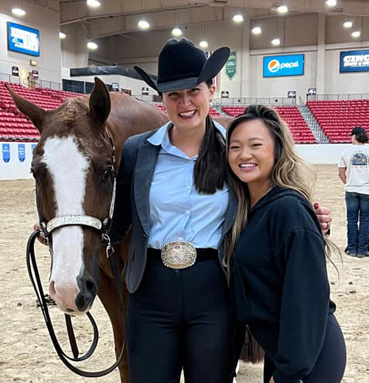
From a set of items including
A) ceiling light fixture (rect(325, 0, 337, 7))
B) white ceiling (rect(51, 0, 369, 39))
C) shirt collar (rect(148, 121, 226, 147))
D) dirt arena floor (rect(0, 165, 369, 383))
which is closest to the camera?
shirt collar (rect(148, 121, 226, 147))

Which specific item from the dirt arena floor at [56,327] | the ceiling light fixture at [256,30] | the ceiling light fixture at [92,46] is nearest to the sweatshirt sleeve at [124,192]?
the dirt arena floor at [56,327]

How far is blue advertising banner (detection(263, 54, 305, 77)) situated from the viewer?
2867 cm

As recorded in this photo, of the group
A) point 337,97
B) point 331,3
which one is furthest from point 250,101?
point 331,3

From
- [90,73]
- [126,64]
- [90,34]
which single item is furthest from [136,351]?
[126,64]

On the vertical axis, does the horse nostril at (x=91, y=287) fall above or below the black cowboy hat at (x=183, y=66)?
below

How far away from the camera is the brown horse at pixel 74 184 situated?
1.40 m

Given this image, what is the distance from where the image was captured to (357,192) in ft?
18.5

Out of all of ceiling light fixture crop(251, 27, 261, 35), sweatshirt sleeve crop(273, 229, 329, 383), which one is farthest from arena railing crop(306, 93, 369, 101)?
sweatshirt sleeve crop(273, 229, 329, 383)

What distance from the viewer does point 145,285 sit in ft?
5.28

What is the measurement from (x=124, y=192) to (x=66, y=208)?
0.34 meters

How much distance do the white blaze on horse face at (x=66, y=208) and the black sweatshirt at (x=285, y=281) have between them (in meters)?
0.54

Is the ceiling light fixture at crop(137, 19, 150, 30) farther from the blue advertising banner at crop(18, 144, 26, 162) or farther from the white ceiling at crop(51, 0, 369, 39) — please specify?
the blue advertising banner at crop(18, 144, 26, 162)

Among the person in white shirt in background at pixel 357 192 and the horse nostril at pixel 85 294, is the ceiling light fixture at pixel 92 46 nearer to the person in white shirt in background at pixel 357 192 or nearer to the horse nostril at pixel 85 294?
the person in white shirt in background at pixel 357 192

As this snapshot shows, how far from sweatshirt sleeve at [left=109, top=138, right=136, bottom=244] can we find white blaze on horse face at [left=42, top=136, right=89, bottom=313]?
26cm
